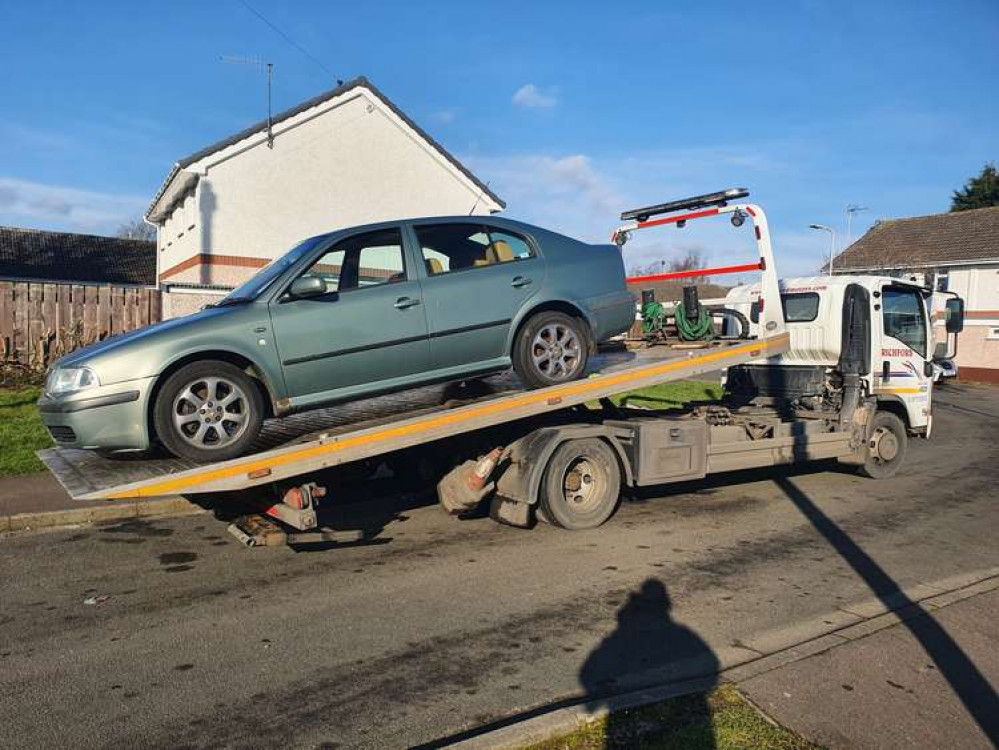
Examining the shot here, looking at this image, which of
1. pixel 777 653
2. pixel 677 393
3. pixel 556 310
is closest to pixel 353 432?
pixel 556 310

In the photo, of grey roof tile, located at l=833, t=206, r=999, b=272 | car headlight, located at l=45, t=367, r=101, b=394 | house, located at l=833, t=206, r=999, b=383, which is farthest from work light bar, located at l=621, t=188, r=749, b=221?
grey roof tile, located at l=833, t=206, r=999, b=272

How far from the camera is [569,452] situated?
710 centimetres

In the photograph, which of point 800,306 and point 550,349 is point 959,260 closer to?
point 800,306

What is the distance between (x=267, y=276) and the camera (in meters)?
6.07

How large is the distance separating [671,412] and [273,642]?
5514 millimetres

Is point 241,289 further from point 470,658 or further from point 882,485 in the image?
point 882,485

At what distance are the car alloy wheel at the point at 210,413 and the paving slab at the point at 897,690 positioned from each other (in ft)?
11.9

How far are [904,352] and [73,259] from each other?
3656 centimetres

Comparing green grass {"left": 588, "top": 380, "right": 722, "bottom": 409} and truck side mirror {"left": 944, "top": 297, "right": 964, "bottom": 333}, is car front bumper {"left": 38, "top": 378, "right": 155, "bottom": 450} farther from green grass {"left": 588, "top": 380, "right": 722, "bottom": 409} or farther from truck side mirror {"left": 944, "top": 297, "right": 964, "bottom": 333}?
green grass {"left": 588, "top": 380, "right": 722, "bottom": 409}

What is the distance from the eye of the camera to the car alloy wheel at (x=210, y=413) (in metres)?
5.33

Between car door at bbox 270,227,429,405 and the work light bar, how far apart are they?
3.93 metres

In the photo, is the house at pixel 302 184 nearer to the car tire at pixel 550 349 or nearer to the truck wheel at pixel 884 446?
the car tire at pixel 550 349

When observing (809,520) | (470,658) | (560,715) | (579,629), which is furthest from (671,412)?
(560,715)

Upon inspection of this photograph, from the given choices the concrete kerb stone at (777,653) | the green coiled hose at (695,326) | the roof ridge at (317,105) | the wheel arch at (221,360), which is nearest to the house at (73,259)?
the roof ridge at (317,105)
